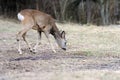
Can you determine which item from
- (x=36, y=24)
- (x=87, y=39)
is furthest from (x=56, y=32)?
(x=87, y=39)

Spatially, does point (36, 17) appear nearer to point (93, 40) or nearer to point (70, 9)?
point (93, 40)

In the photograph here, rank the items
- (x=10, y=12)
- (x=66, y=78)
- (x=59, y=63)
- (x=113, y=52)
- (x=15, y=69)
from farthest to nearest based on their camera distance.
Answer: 1. (x=10, y=12)
2. (x=113, y=52)
3. (x=59, y=63)
4. (x=15, y=69)
5. (x=66, y=78)

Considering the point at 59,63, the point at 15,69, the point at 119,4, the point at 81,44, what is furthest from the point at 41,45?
the point at 119,4

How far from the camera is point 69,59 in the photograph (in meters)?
13.1

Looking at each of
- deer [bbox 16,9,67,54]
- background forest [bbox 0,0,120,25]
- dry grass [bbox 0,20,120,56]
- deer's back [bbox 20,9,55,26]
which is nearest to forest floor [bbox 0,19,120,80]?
dry grass [bbox 0,20,120,56]

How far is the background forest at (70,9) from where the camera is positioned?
28.3 m

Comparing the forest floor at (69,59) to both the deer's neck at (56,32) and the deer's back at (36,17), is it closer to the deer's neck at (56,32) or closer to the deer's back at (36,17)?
the deer's neck at (56,32)

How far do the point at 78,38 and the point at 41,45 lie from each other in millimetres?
2980

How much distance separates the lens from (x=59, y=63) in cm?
1226

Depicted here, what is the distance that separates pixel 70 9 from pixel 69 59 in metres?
16.2

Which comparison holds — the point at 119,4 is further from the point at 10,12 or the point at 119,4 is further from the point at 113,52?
the point at 113,52

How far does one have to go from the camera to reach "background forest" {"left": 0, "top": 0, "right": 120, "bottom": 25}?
93.0ft

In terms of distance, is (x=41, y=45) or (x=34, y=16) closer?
(x=34, y=16)

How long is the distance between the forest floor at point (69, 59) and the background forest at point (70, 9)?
722 centimetres
